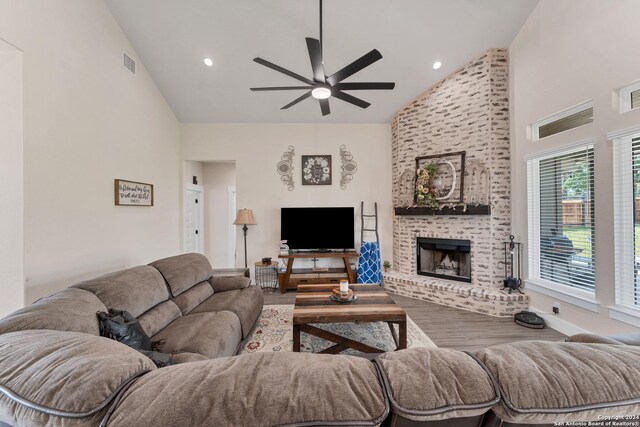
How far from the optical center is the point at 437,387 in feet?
2.23

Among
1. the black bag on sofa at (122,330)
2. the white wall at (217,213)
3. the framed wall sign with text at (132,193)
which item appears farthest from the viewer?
the white wall at (217,213)

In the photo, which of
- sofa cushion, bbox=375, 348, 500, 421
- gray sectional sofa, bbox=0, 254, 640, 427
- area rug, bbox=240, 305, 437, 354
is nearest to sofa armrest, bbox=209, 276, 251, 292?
area rug, bbox=240, 305, 437, 354

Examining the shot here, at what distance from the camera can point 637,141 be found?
2240 mm

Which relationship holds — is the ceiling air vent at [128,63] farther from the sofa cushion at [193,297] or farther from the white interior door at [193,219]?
the sofa cushion at [193,297]

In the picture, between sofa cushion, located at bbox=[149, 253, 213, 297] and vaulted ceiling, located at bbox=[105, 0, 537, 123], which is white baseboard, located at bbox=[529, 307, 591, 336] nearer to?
vaulted ceiling, located at bbox=[105, 0, 537, 123]

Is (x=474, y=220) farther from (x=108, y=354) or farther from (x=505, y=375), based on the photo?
(x=108, y=354)

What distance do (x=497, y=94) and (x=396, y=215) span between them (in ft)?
7.80

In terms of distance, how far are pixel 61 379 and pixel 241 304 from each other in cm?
197

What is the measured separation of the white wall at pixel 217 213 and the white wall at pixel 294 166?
1002mm

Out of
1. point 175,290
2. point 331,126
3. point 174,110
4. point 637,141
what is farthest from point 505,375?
point 174,110

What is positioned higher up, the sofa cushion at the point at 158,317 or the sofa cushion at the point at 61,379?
the sofa cushion at the point at 61,379

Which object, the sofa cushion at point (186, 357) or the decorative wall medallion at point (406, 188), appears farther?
the decorative wall medallion at point (406, 188)

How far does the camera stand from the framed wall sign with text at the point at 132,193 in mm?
3178

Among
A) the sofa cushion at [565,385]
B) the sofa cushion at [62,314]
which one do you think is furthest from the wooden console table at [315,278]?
the sofa cushion at [565,385]
